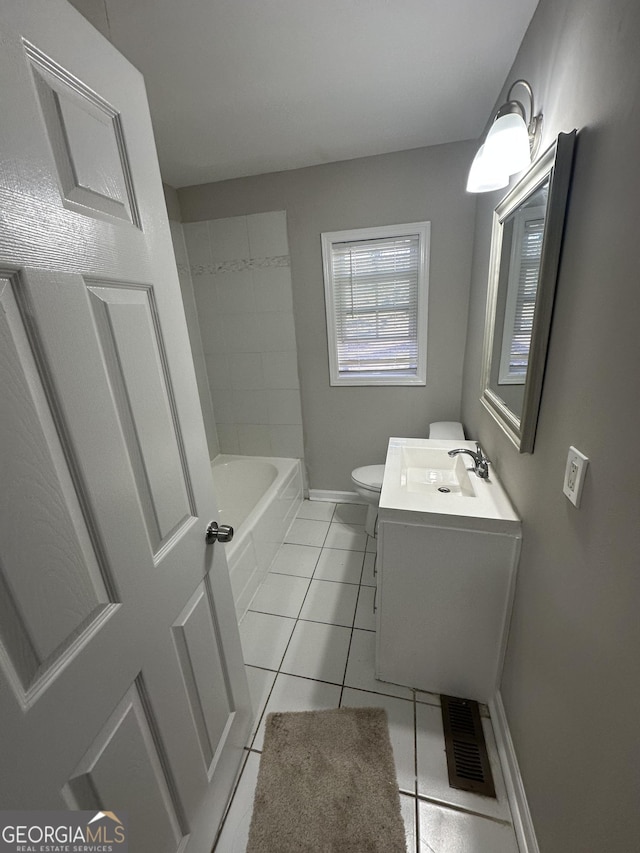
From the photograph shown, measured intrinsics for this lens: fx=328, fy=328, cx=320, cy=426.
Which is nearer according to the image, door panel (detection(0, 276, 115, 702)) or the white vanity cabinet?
door panel (detection(0, 276, 115, 702))

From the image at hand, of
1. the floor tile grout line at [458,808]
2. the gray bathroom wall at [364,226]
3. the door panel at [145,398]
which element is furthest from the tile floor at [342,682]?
the door panel at [145,398]

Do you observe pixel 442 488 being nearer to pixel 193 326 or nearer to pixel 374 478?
pixel 374 478

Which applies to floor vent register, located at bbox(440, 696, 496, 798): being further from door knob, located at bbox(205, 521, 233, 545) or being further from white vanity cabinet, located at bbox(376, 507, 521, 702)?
door knob, located at bbox(205, 521, 233, 545)

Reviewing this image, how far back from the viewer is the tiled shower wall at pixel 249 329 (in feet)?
7.54

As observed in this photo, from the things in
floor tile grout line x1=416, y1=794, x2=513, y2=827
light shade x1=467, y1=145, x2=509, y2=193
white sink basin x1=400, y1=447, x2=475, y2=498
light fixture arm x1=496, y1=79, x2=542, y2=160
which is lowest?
floor tile grout line x1=416, y1=794, x2=513, y2=827

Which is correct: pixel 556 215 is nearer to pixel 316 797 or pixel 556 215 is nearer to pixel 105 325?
pixel 105 325

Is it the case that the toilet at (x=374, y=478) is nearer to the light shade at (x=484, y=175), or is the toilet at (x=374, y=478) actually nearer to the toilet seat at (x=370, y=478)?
the toilet seat at (x=370, y=478)

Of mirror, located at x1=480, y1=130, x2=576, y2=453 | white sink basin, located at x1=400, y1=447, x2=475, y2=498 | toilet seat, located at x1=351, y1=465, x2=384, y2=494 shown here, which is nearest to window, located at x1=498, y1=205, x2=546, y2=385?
mirror, located at x1=480, y1=130, x2=576, y2=453

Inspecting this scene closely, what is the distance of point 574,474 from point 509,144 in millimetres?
977

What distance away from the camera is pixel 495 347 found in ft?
4.72

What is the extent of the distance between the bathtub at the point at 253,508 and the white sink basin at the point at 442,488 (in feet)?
3.00

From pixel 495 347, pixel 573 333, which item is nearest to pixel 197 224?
pixel 495 347

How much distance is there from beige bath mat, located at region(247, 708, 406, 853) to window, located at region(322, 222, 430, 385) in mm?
1906

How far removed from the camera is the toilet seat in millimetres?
2118
